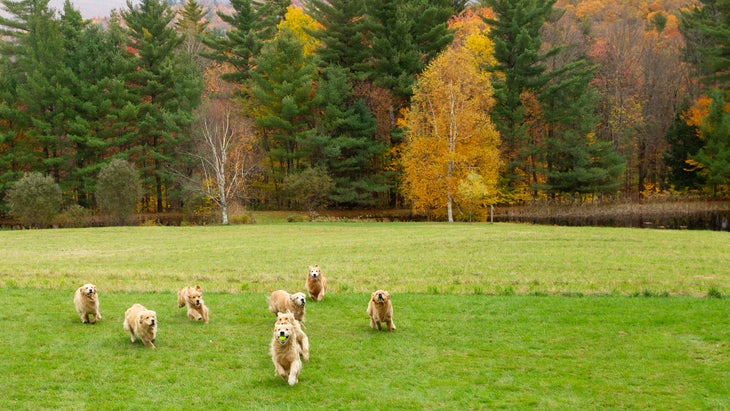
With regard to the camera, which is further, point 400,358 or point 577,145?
point 577,145

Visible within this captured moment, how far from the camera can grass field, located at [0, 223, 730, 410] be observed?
7.76m

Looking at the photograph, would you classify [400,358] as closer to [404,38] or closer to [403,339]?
[403,339]

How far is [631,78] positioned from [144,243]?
58827 mm

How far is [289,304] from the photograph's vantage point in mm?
10859

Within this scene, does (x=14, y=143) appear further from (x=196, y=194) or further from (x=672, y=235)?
(x=672, y=235)

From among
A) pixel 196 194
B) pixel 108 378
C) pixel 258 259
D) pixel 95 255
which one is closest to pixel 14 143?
pixel 196 194

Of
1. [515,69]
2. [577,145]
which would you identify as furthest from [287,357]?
[577,145]

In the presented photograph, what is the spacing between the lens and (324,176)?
51.4 metres

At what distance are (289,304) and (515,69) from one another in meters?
48.5

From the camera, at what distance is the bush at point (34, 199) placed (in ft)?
146

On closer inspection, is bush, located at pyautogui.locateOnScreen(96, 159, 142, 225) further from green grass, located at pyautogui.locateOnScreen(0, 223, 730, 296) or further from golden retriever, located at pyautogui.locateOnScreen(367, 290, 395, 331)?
golden retriever, located at pyautogui.locateOnScreen(367, 290, 395, 331)

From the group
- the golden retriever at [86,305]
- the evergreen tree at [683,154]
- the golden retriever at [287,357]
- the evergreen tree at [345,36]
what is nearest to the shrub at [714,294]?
the golden retriever at [287,357]

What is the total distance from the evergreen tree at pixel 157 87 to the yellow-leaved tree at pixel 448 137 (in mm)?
21645

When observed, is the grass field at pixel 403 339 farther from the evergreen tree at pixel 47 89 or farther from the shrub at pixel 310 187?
the evergreen tree at pixel 47 89
